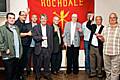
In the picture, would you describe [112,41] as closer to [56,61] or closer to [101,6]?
[56,61]

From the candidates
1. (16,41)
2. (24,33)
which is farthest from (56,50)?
(16,41)

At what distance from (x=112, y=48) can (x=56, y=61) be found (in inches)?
72.1

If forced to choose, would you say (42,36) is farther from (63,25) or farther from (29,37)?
(63,25)

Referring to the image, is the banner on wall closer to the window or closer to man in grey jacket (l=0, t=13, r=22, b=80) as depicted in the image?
the window

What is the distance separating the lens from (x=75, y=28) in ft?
21.3

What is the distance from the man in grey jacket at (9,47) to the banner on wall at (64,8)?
2378 mm

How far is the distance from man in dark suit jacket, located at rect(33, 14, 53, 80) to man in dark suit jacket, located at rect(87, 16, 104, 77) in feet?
3.36

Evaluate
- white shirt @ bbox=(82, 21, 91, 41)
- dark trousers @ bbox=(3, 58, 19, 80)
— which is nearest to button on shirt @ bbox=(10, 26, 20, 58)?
dark trousers @ bbox=(3, 58, 19, 80)

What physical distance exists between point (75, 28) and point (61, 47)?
60cm

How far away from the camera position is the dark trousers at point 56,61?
655cm

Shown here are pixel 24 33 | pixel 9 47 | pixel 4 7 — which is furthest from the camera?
pixel 4 7

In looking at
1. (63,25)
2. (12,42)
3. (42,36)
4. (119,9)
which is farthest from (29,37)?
(119,9)

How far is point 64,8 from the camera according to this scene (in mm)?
7066

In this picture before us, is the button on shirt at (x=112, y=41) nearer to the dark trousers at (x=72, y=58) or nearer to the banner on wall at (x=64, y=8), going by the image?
the dark trousers at (x=72, y=58)
